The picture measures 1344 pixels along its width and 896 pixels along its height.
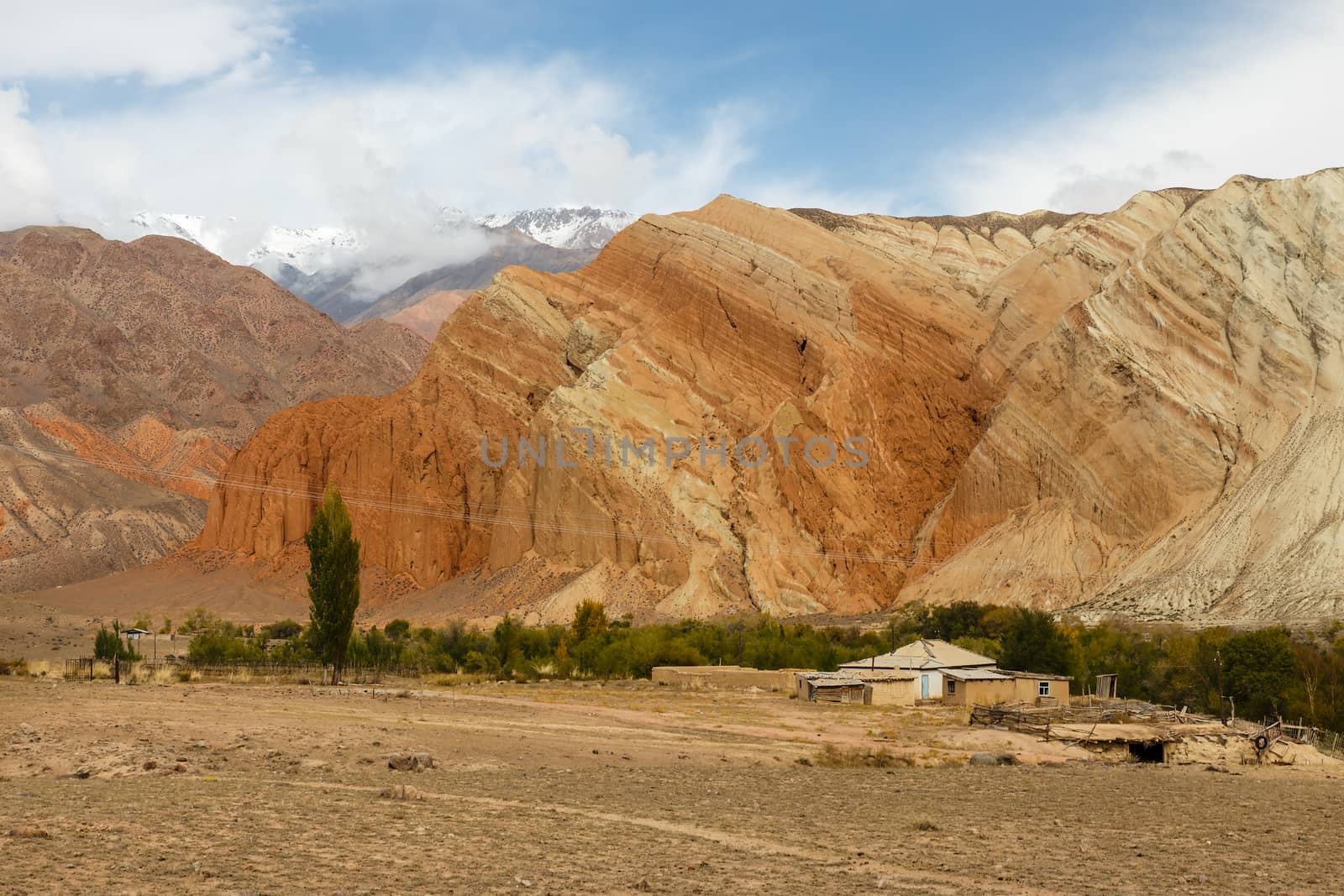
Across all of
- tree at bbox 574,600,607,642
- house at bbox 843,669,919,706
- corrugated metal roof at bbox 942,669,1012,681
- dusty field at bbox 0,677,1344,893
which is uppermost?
tree at bbox 574,600,607,642

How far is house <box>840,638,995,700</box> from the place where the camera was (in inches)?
1817

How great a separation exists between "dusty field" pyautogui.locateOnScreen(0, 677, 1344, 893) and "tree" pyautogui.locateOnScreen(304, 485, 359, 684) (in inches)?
449

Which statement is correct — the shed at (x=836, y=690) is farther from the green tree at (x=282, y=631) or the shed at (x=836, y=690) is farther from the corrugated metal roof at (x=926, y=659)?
the green tree at (x=282, y=631)

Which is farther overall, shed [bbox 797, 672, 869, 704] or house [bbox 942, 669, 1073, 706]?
shed [bbox 797, 672, 869, 704]

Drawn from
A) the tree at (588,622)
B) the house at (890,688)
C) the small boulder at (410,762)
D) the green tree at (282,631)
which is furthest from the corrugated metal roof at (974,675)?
the green tree at (282,631)

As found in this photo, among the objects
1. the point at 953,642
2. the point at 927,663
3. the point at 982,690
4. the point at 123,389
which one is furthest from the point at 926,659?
the point at 123,389

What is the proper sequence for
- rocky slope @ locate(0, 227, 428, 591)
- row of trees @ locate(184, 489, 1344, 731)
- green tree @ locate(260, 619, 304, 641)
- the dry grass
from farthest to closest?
rocky slope @ locate(0, 227, 428, 591)
green tree @ locate(260, 619, 304, 641)
row of trees @ locate(184, 489, 1344, 731)
the dry grass

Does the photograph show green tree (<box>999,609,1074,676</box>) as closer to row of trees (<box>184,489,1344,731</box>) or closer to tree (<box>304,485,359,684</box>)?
row of trees (<box>184,489,1344,731</box>)

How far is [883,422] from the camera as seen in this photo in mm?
87000

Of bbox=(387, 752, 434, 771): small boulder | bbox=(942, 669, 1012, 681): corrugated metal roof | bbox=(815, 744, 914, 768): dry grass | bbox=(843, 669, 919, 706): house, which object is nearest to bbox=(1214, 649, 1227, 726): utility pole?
bbox=(942, 669, 1012, 681): corrugated metal roof

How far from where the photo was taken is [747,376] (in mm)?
90688

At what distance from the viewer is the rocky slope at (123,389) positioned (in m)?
136

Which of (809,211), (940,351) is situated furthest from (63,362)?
(940,351)

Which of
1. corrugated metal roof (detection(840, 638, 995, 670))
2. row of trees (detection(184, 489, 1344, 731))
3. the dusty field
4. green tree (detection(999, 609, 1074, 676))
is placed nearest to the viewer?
the dusty field
